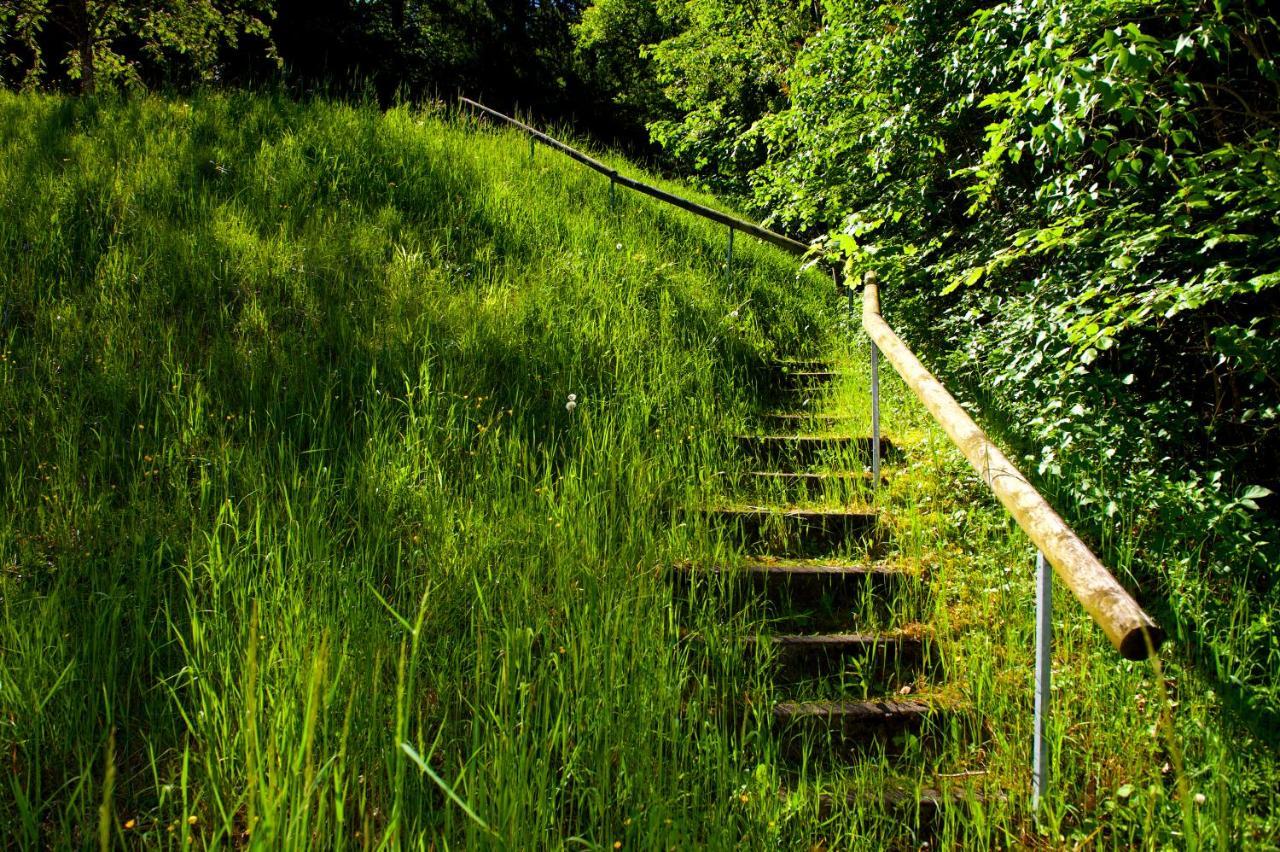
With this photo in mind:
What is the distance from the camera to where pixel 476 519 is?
2.94 metres

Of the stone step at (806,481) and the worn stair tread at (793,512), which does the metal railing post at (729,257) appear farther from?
the worn stair tread at (793,512)

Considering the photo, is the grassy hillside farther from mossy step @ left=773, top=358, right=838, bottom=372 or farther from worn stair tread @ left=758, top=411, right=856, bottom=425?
worn stair tread @ left=758, top=411, right=856, bottom=425

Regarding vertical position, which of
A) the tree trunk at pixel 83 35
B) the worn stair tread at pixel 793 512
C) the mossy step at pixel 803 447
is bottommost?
the worn stair tread at pixel 793 512

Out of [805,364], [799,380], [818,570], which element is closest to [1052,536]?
[818,570]

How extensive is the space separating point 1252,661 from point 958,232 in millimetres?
4237

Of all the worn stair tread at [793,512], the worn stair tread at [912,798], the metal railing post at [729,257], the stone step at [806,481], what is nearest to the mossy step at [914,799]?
the worn stair tread at [912,798]

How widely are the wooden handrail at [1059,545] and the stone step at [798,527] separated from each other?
0.99 meters

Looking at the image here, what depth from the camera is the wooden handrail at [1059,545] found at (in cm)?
151

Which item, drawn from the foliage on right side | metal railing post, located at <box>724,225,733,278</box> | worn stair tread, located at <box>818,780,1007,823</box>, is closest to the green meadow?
worn stair tread, located at <box>818,780,1007,823</box>

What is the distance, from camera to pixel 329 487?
300 cm

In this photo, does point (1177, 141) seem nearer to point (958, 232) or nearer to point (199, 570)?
point (958, 232)

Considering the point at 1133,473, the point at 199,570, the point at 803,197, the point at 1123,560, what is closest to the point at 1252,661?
the point at 1123,560

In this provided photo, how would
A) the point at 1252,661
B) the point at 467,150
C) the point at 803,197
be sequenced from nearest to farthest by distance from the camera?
1. the point at 1252,661
2. the point at 803,197
3. the point at 467,150

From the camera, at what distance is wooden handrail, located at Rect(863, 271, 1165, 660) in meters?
1.51
